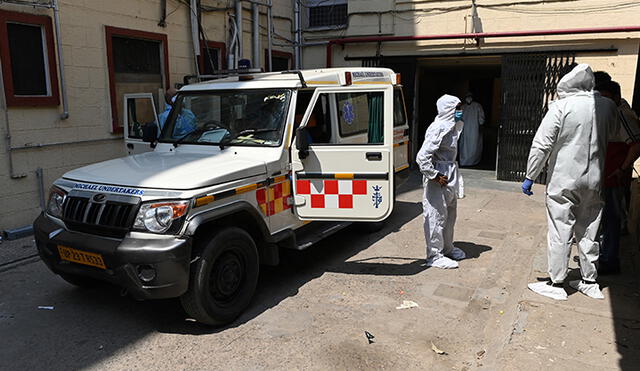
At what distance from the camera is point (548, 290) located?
14.0 ft

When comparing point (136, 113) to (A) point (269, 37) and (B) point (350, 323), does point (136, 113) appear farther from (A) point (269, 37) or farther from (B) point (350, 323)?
(B) point (350, 323)

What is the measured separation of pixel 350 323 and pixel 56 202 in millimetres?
2626

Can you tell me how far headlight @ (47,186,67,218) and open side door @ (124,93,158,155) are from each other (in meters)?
2.31

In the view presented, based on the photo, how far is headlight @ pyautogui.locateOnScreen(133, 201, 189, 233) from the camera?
3547mm

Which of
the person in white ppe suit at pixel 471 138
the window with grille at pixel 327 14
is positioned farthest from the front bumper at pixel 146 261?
the person in white ppe suit at pixel 471 138

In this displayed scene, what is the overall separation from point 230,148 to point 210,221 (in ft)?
3.47

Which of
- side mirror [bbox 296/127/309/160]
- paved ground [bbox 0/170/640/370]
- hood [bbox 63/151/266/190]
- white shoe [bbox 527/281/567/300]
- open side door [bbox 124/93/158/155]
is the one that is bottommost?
paved ground [bbox 0/170/640/370]

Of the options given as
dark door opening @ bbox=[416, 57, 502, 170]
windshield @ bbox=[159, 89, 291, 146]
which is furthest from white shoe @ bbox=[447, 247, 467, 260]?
dark door opening @ bbox=[416, 57, 502, 170]

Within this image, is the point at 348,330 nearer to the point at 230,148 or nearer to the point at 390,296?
the point at 390,296

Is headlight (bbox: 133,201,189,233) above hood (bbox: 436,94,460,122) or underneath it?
underneath

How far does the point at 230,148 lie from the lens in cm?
464

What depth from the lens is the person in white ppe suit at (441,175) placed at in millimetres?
4918

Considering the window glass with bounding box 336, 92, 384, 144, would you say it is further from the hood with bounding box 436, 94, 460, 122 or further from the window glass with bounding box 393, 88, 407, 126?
the window glass with bounding box 393, 88, 407, 126

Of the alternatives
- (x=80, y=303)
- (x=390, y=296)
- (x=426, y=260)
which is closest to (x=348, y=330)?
(x=390, y=296)
